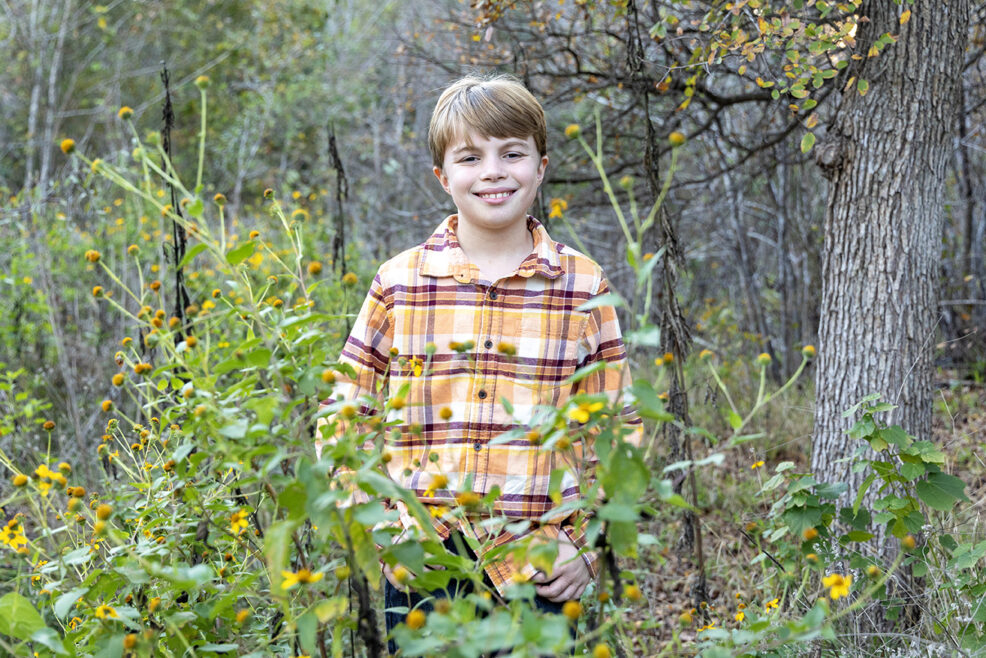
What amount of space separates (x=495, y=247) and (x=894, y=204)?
58.8 inches

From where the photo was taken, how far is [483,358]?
173 cm

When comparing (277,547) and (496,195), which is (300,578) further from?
(496,195)

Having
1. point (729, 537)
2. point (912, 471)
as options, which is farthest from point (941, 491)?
point (729, 537)

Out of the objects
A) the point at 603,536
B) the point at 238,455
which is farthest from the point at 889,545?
the point at 238,455

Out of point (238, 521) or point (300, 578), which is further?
point (238, 521)

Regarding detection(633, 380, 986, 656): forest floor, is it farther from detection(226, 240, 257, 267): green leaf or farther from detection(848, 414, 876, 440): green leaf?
detection(226, 240, 257, 267): green leaf

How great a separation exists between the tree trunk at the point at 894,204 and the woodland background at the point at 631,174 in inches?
0.4

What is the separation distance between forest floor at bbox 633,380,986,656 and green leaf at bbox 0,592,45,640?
1.83 m

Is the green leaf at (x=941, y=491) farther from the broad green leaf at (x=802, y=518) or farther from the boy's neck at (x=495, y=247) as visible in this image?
the boy's neck at (x=495, y=247)

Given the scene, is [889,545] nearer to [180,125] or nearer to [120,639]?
[120,639]

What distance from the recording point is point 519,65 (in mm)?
3674

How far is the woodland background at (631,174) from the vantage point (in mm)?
2652

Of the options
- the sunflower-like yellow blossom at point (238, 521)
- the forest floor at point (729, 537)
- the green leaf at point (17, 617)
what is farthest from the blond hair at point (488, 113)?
the forest floor at point (729, 537)

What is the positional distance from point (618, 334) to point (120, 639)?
1.07 metres
